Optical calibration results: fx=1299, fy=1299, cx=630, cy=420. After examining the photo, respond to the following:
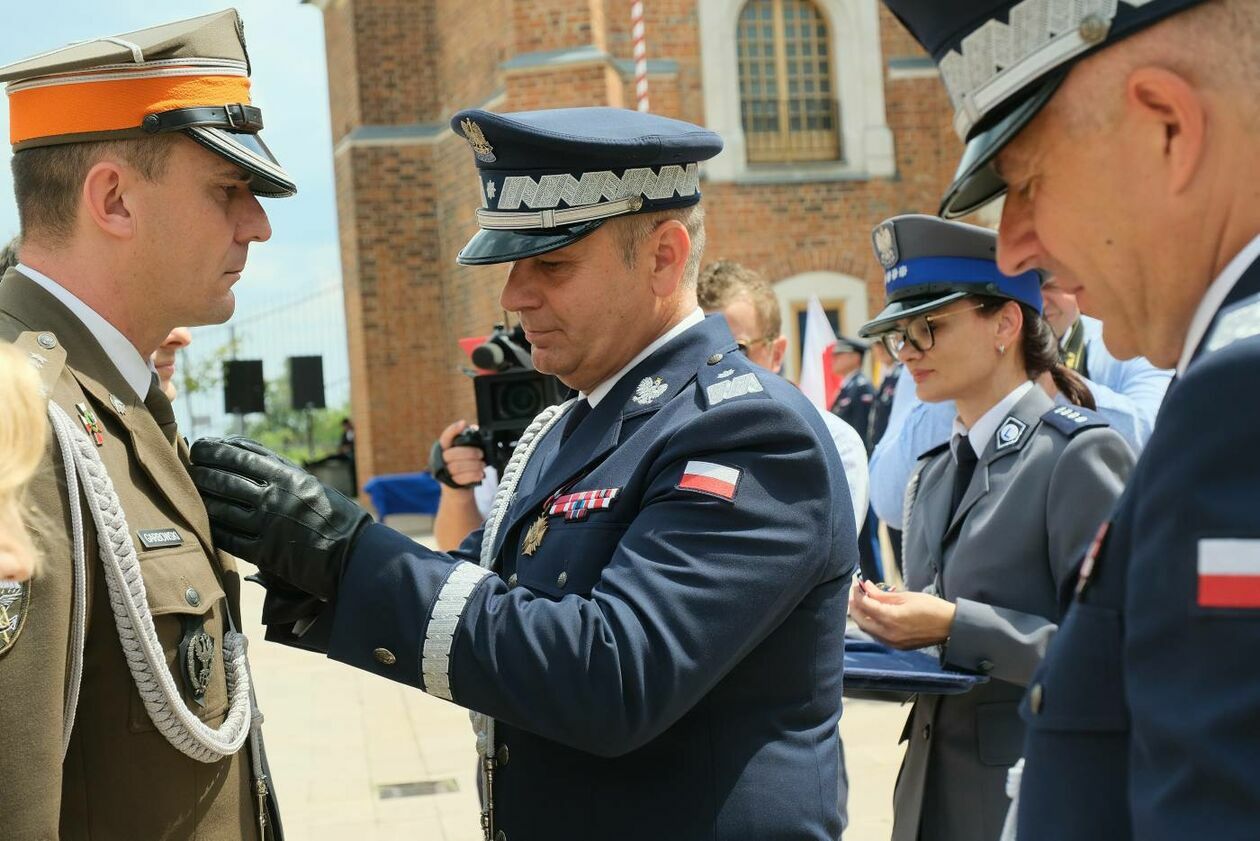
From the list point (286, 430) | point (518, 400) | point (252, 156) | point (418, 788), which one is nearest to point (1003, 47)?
point (252, 156)

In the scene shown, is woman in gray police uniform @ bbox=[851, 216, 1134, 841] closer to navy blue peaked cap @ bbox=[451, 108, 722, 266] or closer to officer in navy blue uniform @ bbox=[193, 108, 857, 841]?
officer in navy blue uniform @ bbox=[193, 108, 857, 841]

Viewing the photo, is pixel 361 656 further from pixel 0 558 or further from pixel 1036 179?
pixel 1036 179

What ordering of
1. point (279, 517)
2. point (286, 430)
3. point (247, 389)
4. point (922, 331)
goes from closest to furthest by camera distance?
point (279, 517) < point (922, 331) < point (247, 389) < point (286, 430)

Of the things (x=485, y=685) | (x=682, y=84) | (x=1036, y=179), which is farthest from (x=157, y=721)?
(x=682, y=84)

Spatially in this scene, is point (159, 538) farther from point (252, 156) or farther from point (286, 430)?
point (286, 430)

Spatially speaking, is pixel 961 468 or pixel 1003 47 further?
pixel 961 468

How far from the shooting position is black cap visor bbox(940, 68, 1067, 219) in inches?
46.4

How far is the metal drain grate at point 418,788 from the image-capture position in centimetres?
568

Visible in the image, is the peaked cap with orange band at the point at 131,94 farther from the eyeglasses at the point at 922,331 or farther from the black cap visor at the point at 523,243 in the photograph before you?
the eyeglasses at the point at 922,331

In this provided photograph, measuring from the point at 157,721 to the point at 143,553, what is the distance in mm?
227

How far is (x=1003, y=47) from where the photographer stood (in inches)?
47.2

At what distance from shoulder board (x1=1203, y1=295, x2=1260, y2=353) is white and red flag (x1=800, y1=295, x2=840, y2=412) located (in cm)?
478

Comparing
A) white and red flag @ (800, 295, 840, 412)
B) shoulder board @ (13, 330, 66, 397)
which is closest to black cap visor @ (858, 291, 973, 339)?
shoulder board @ (13, 330, 66, 397)

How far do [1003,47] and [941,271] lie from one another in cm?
193
